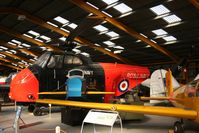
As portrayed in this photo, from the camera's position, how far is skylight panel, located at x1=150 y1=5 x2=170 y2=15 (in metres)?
11.7

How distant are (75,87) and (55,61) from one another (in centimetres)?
112

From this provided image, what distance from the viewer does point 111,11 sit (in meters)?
A: 13.2

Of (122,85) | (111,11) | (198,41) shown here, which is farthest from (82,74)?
(198,41)

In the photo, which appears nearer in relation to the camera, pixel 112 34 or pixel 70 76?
pixel 70 76

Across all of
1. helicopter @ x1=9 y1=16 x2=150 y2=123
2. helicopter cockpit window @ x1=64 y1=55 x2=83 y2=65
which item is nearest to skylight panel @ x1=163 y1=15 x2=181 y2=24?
helicopter @ x1=9 y1=16 x2=150 y2=123

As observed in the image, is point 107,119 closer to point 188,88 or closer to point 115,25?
point 188,88

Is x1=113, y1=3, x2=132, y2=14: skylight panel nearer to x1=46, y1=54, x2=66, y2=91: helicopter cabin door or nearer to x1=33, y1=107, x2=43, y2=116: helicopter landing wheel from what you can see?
x1=46, y1=54, x2=66, y2=91: helicopter cabin door

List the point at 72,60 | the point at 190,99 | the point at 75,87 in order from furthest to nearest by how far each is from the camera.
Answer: the point at 72,60 < the point at 75,87 < the point at 190,99

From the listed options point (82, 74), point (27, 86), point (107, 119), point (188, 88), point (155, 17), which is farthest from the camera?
point (155, 17)

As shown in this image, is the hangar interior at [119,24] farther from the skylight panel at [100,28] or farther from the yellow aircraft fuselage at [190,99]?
the yellow aircraft fuselage at [190,99]

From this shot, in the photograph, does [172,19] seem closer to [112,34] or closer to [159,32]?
[159,32]

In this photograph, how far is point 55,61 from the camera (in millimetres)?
7445

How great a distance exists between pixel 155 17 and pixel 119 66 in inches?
211

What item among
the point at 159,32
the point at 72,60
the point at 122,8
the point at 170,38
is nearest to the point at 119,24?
the point at 122,8
